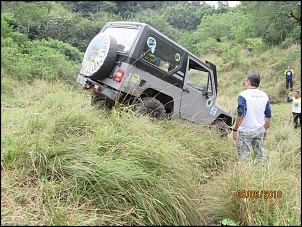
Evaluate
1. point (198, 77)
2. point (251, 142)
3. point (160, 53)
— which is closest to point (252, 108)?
point (251, 142)

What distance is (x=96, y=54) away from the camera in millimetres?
4547

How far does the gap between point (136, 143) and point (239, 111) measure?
168 centimetres

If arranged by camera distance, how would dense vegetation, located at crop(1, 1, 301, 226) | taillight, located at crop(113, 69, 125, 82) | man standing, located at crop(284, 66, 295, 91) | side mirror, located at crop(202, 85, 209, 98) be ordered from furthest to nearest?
man standing, located at crop(284, 66, 295, 91) < side mirror, located at crop(202, 85, 209, 98) < taillight, located at crop(113, 69, 125, 82) < dense vegetation, located at crop(1, 1, 301, 226)

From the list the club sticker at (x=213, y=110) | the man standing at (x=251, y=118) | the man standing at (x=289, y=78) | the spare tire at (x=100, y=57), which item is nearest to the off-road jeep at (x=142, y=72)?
the spare tire at (x=100, y=57)

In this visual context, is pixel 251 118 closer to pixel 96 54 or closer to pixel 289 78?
pixel 96 54

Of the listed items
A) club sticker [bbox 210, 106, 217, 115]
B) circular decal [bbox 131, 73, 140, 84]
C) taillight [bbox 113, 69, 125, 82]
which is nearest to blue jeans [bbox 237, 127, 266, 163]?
circular decal [bbox 131, 73, 140, 84]

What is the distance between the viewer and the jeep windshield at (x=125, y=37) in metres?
4.73

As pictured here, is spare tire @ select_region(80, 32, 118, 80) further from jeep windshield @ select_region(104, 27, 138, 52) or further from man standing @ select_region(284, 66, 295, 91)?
man standing @ select_region(284, 66, 295, 91)

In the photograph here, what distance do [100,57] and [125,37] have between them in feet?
2.54

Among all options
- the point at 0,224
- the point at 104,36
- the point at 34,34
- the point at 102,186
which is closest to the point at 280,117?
the point at 104,36

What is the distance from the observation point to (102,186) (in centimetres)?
236

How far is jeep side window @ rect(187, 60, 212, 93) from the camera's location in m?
5.72

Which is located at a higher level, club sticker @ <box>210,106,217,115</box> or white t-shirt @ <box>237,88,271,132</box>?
white t-shirt @ <box>237,88,271,132</box>

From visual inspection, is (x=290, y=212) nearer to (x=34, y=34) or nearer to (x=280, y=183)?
(x=280, y=183)
